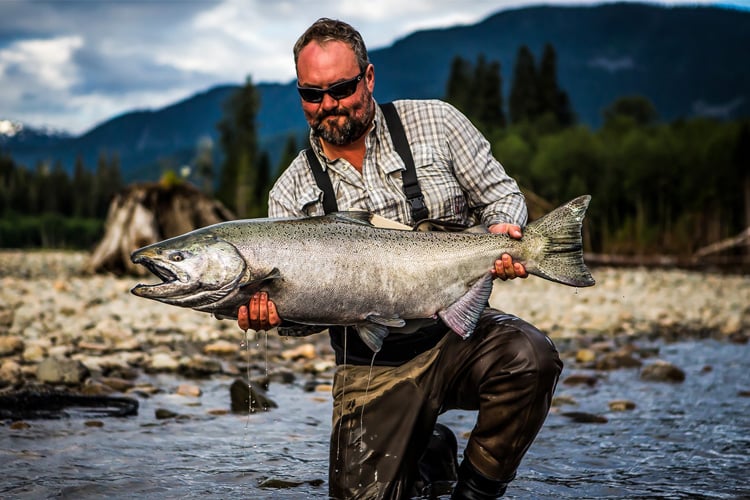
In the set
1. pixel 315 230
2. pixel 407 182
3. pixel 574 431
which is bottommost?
pixel 574 431

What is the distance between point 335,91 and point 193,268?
1.26 metres

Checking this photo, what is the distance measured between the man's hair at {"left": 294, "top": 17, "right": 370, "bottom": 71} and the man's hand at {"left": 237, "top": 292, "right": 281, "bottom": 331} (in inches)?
52.2

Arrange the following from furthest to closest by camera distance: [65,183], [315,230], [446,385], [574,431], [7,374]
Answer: [65,183]
[7,374]
[574,431]
[446,385]
[315,230]

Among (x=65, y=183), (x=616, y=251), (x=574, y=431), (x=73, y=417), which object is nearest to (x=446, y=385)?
(x=574, y=431)

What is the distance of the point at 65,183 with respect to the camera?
244ft

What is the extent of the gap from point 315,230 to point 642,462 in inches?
104

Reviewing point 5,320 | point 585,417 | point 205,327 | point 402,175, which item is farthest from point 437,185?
point 5,320

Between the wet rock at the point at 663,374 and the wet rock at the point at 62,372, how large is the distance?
507cm

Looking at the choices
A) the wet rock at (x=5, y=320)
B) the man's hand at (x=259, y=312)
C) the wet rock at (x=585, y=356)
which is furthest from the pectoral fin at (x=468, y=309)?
the wet rock at (x=5, y=320)

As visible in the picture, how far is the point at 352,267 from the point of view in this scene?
139 inches

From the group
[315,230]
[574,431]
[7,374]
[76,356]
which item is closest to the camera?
[315,230]

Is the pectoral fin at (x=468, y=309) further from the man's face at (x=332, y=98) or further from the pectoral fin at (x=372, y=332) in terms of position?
the man's face at (x=332, y=98)

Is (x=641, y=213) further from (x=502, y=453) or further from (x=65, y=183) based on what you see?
(x=65, y=183)

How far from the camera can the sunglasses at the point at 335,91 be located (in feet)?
13.0
